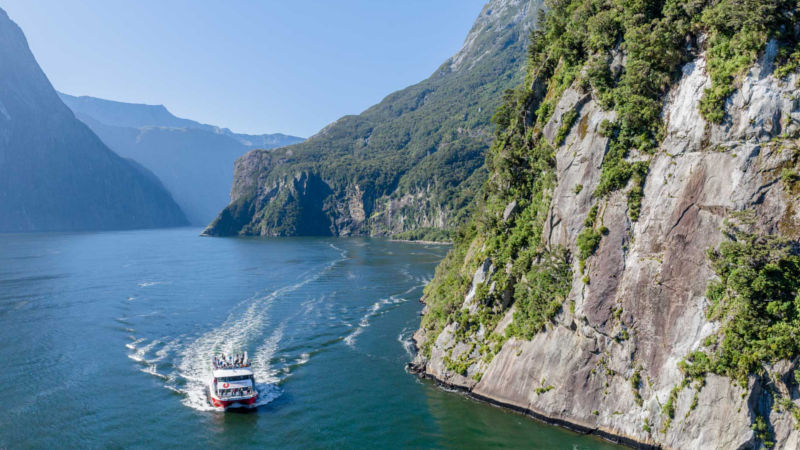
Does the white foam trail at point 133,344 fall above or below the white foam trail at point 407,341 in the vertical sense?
below

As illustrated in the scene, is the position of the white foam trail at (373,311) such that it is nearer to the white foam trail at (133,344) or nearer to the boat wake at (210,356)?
the boat wake at (210,356)

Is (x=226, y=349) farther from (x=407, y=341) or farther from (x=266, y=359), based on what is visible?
(x=407, y=341)

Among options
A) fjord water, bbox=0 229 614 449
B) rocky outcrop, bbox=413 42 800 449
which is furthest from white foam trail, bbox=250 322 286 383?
rocky outcrop, bbox=413 42 800 449

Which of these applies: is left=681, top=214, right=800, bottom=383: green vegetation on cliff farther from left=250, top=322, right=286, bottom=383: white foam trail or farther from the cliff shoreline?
left=250, top=322, right=286, bottom=383: white foam trail

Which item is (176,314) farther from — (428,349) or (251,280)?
(428,349)

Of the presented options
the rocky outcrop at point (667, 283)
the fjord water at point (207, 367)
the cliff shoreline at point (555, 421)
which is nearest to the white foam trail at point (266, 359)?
the fjord water at point (207, 367)
